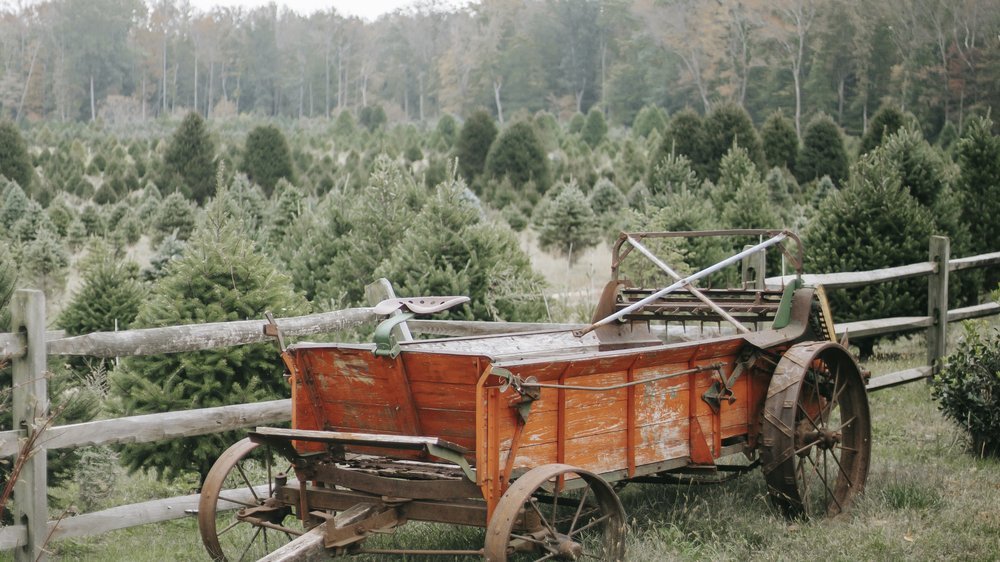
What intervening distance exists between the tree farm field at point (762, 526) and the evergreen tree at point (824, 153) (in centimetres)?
1971

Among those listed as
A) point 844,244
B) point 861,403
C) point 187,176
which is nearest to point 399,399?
point 861,403

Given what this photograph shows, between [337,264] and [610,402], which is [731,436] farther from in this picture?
[337,264]

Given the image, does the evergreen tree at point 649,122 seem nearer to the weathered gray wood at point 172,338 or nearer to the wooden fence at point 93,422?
the weathered gray wood at point 172,338

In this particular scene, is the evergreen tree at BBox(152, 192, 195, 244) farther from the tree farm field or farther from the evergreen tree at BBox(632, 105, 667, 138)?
the evergreen tree at BBox(632, 105, 667, 138)

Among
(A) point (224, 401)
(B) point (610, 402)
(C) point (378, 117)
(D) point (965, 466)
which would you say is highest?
(C) point (378, 117)

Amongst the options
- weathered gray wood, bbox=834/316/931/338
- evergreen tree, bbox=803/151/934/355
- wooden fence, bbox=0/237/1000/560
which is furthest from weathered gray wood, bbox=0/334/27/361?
evergreen tree, bbox=803/151/934/355

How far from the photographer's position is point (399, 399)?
14.3 feet

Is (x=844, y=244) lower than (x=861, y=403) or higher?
higher

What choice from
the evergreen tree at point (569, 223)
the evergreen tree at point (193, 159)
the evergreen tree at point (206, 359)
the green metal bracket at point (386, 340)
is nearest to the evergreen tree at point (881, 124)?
the evergreen tree at point (569, 223)

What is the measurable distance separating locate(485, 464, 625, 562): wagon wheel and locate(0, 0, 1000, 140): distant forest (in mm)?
31322

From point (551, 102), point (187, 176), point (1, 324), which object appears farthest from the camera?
point (551, 102)

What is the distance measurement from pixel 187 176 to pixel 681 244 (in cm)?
1500

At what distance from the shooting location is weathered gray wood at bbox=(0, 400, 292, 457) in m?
4.81

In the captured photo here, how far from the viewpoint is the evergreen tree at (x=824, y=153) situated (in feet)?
84.0
